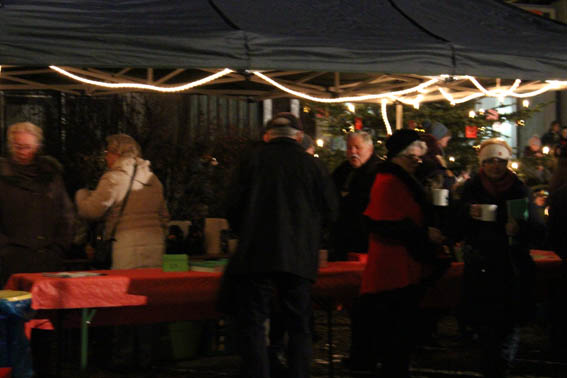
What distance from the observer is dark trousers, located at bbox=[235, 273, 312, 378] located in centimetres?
577

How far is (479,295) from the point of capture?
20.6 feet

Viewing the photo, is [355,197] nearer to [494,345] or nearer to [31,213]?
[494,345]

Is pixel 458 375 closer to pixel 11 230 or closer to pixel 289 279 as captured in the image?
pixel 289 279

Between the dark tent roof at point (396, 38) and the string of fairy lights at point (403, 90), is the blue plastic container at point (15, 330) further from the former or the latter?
the string of fairy lights at point (403, 90)

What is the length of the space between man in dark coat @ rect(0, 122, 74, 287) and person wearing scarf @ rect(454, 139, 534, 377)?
110 inches

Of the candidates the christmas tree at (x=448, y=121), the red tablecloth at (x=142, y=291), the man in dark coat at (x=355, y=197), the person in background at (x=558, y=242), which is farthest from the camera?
the christmas tree at (x=448, y=121)

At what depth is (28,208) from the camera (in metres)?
6.75

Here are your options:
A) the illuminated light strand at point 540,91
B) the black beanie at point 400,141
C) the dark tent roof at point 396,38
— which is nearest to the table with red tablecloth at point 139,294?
the black beanie at point 400,141

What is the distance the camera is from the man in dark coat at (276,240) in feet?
18.9

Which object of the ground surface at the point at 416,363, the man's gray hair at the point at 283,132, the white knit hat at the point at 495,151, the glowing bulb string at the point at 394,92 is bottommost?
the ground surface at the point at 416,363

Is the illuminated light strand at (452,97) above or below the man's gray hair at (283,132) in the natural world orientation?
above

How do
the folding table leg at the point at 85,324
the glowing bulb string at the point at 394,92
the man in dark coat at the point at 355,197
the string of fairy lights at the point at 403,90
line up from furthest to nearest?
the string of fairy lights at the point at 403,90 → the glowing bulb string at the point at 394,92 → the man in dark coat at the point at 355,197 → the folding table leg at the point at 85,324

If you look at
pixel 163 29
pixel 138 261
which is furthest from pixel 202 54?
pixel 138 261

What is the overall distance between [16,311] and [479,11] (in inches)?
191
